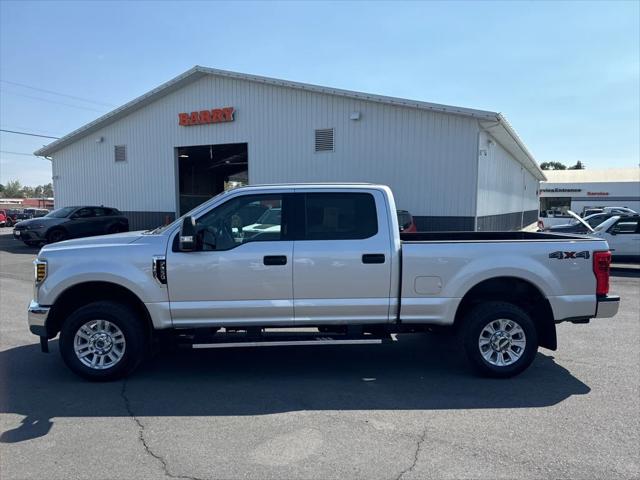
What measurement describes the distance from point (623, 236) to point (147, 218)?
19238mm

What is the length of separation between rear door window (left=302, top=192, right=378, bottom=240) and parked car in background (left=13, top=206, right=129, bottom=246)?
16.1 metres

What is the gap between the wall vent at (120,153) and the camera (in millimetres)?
22062

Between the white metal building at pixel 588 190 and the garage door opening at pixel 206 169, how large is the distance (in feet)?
115

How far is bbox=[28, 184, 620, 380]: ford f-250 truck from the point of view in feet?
15.4

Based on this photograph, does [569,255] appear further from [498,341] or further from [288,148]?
[288,148]

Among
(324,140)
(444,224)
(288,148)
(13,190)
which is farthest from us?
(13,190)

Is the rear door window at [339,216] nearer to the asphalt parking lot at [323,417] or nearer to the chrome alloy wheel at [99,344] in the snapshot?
the asphalt parking lot at [323,417]

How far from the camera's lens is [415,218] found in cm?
1641

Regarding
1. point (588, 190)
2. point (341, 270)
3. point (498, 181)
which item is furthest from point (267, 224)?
point (588, 190)

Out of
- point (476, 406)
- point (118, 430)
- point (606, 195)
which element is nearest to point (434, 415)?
point (476, 406)

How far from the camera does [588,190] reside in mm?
52938

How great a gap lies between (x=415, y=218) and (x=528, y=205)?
23967 mm

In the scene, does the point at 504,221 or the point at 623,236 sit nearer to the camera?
the point at 623,236

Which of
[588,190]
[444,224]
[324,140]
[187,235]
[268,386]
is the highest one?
[324,140]
